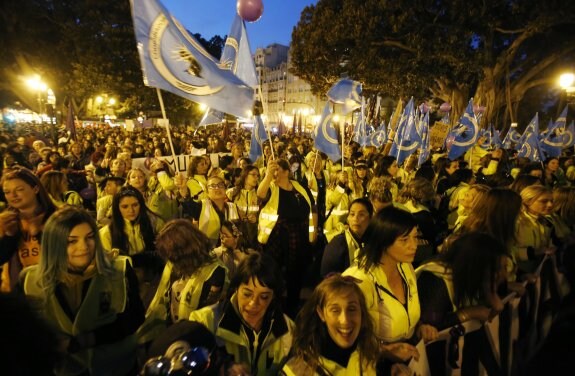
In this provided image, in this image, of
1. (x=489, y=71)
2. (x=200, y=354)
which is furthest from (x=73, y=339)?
(x=489, y=71)

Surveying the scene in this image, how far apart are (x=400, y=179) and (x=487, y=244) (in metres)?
5.39

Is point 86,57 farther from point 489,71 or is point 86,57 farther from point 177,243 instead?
point 177,243

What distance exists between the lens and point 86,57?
2922 cm

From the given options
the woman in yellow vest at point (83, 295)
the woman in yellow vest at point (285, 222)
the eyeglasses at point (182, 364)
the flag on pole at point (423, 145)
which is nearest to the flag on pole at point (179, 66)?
the woman in yellow vest at point (285, 222)

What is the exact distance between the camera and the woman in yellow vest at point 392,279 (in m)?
2.23

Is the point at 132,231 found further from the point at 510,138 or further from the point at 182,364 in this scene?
the point at 510,138

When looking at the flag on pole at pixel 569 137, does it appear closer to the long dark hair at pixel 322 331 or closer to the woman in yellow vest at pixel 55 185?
the long dark hair at pixel 322 331

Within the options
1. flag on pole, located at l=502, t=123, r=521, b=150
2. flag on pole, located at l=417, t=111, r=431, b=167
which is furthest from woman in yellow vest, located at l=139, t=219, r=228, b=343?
flag on pole, located at l=502, t=123, r=521, b=150

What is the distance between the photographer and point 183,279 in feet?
8.39

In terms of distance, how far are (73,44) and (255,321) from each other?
36581 millimetres

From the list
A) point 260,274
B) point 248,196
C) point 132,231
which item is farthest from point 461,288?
point 248,196

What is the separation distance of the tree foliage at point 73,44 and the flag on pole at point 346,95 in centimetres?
2702

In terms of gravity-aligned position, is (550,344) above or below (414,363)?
below

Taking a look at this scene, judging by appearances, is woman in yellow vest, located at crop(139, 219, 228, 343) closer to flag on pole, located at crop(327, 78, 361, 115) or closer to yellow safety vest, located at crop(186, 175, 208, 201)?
yellow safety vest, located at crop(186, 175, 208, 201)
